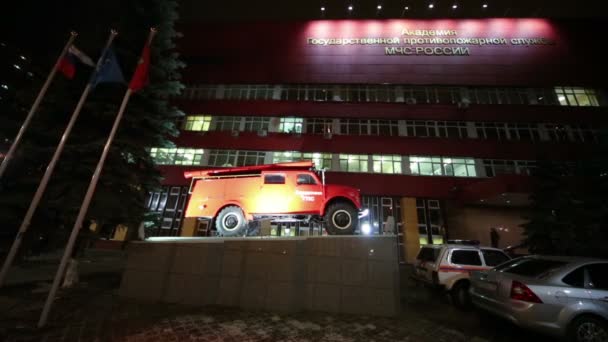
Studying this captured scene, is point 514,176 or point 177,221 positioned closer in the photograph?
point 514,176

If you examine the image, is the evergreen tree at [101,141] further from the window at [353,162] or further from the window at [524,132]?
the window at [524,132]

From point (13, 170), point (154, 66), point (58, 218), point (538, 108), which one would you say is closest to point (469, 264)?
point (58, 218)

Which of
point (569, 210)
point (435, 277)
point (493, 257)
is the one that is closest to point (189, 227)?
point (435, 277)

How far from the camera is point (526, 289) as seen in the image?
15.6 ft

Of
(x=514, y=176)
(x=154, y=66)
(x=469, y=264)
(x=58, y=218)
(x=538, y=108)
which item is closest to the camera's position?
(x=58, y=218)

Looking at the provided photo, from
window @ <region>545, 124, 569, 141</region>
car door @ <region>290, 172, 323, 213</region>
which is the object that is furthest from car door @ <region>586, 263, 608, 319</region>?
window @ <region>545, 124, 569, 141</region>

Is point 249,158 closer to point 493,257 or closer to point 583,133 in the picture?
point 493,257

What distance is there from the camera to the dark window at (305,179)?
906cm

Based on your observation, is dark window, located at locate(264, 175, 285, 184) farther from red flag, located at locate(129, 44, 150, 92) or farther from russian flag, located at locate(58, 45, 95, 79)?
russian flag, located at locate(58, 45, 95, 79)

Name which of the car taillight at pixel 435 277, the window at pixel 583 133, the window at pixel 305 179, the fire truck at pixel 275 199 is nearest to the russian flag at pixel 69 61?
the fire truck at pixel 275 199

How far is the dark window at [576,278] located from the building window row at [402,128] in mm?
18652

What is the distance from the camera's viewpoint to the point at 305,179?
9.10m

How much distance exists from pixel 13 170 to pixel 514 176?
23.5m

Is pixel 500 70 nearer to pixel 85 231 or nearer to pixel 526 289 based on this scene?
pixel 526 289
